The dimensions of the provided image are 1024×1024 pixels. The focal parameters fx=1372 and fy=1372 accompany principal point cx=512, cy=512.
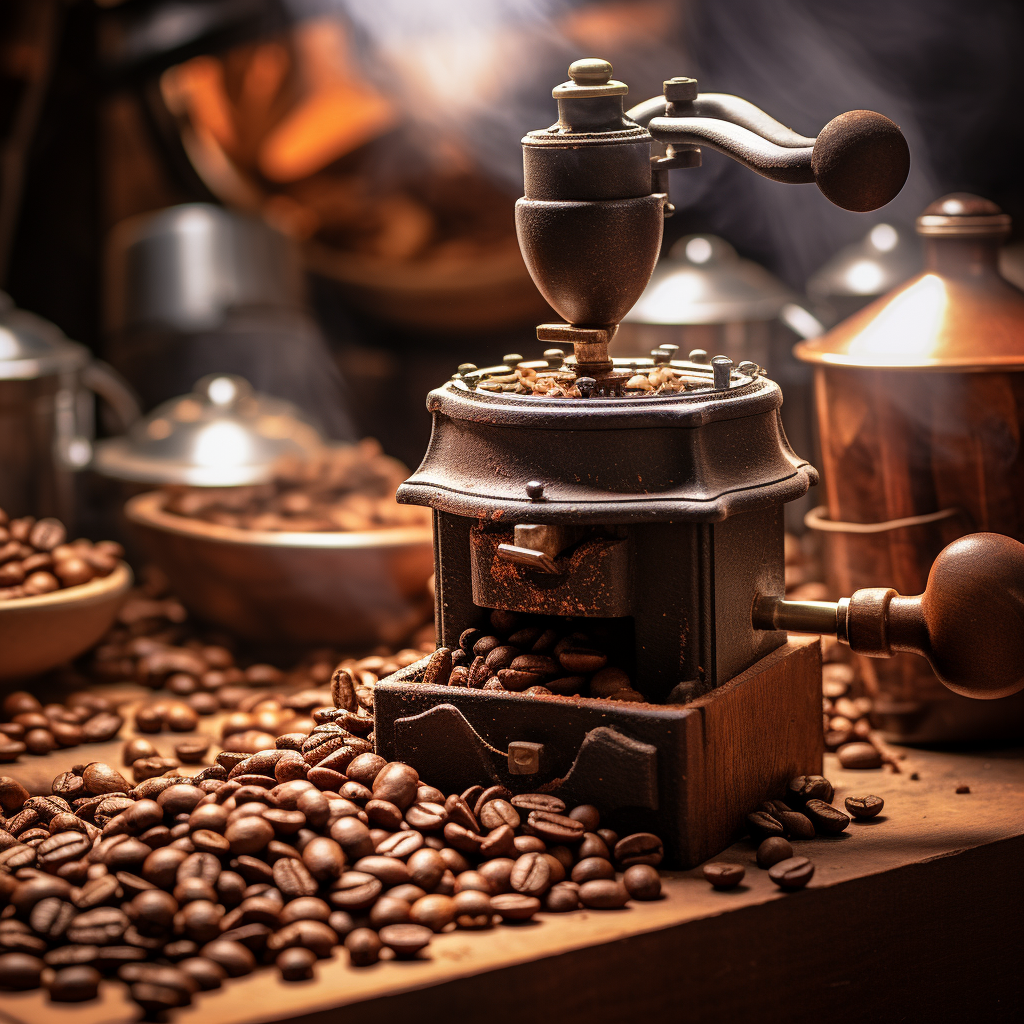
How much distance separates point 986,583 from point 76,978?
45.1 inches

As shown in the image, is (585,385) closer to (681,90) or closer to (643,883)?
(681,90)

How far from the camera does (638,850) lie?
1.67m

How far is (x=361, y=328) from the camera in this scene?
205 inches

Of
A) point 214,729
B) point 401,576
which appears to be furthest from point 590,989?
point 401,576

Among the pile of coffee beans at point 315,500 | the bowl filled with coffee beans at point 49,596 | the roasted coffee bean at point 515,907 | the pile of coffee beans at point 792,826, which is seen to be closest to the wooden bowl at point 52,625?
the bowl filled with coffee beans at point 49,596

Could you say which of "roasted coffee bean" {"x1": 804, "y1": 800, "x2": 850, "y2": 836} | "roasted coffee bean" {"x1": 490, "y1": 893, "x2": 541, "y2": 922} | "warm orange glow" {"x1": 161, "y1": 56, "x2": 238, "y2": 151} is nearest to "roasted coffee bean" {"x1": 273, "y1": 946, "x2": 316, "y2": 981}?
"roasted coffee bean" {"x1": 490, "y1": 893, "x2": 541, "y2": 922}

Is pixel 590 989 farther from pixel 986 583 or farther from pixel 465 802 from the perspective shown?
pixel 986 583

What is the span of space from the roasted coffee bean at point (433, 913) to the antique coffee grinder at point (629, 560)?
23 cm

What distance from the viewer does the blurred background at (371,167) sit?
11.3ft

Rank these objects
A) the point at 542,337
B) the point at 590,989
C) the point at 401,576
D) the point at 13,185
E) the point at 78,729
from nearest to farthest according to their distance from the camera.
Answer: the point at 590,989, the point at 542,337, the point at 78,729, the point at 401,576, the point at 13,185

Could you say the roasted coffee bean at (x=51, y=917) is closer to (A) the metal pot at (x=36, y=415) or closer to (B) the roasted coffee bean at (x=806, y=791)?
(B) the roasted coffee bean at (x=806, y=791)

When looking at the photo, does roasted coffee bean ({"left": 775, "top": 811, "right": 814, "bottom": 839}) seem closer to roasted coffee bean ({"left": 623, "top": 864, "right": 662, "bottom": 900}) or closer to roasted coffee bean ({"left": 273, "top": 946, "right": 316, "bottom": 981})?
roasted coffee bean ({"left": 623, "top": 864, "right": 662, "bottom": 900})

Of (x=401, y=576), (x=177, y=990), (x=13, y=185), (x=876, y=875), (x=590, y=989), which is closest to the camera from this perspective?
(x=177, y=990)

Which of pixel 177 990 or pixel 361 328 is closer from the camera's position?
pixel 177 990
